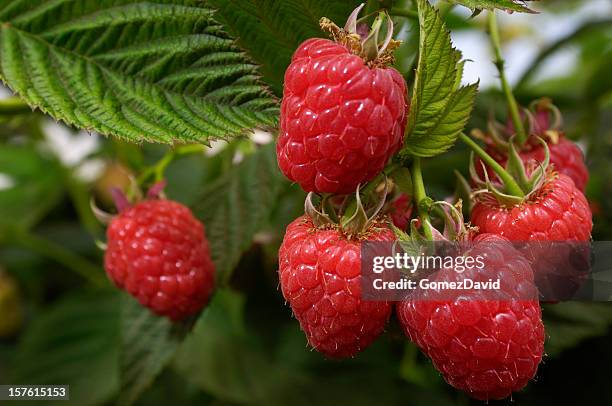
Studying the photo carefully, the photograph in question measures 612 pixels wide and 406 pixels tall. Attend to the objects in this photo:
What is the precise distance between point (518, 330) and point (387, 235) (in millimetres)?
116

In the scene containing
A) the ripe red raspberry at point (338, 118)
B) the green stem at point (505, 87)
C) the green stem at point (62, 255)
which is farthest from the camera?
the green stem at point (62, 255)

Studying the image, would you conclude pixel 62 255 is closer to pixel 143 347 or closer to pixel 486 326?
pixel 143 347

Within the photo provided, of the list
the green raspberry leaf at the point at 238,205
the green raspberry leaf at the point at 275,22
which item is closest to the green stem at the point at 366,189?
the green raspberry leaf at the point at 275,22

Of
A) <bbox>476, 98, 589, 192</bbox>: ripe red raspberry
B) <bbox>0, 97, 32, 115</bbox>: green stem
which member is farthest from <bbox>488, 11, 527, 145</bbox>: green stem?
<bbox>0, 97, 32, 115</bbox>: green stem

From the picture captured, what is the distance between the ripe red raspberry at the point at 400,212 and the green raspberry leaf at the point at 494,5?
16cm

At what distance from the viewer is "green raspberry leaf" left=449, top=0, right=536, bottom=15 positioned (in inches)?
19.3

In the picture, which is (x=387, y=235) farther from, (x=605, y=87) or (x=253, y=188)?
(x=605, y=87)

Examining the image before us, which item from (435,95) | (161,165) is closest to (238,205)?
(161,165)

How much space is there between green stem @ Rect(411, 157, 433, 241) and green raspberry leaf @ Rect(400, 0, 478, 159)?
1 centimetres

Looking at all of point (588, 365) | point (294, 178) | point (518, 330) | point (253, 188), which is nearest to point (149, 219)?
point (253, 188)

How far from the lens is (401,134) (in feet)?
1.69

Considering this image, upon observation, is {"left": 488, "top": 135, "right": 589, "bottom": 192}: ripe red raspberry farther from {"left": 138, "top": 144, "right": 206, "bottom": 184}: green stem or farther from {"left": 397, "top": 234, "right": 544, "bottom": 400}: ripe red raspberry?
{"left": 138, "top": 144, "right": 206, "bottom": 184}: green stem

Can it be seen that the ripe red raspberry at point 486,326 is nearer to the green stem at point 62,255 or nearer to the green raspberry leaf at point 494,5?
the green raspberry leaf at point 494,5

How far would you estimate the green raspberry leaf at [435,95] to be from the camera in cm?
50
